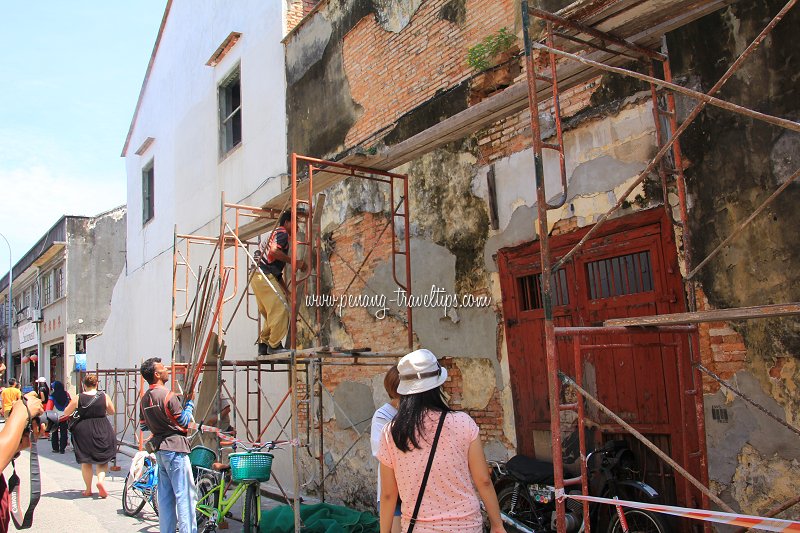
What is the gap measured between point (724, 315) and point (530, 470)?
262 centimetres

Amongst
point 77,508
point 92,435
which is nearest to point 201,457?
point 77,508

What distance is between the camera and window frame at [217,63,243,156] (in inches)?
509

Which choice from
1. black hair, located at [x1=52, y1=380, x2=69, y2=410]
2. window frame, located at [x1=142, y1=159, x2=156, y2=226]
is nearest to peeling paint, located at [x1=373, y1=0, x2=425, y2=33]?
black hair, located at [x1=52, y1=380, x2=69, y2=410]

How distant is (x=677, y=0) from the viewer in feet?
14.4

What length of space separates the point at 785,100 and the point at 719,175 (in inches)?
24.7

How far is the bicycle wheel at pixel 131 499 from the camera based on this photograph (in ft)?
28.1

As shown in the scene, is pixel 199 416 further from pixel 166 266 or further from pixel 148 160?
pixel 148 160

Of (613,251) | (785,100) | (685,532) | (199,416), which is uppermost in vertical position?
(785,100)

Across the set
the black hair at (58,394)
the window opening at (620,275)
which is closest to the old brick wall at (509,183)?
the window opening at (620,275)

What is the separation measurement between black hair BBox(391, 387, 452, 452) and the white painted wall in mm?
8005

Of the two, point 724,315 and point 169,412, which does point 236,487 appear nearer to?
point 169,412

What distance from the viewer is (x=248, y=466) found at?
6344 millimetres

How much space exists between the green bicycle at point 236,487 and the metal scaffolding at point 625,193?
9.69ft

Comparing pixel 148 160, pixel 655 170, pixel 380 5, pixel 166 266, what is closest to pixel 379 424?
pixel 655 170
